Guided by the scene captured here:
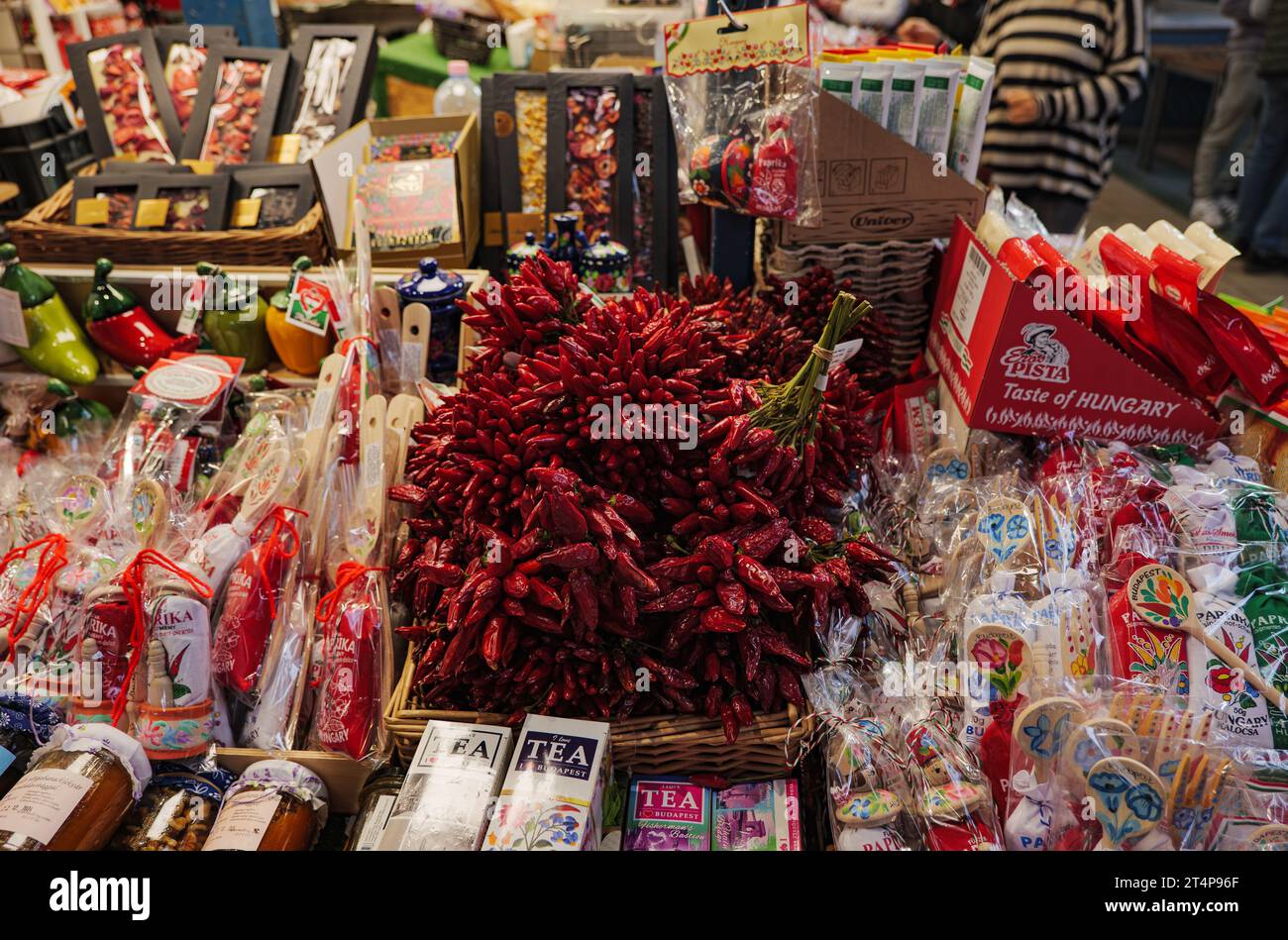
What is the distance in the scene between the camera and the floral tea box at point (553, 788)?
1.25 m

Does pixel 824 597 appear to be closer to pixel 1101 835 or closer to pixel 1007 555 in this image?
pixel 1007 555

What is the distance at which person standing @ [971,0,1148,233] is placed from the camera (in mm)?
3047

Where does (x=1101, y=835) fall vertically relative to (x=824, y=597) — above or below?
below

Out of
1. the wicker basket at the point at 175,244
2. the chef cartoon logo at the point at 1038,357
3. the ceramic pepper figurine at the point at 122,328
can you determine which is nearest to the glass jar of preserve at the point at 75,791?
the ceramic pepper figurine at the point at 122,328

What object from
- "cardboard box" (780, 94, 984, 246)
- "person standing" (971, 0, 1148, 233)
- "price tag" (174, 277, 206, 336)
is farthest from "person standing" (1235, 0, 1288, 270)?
"price tag" (174, 277, 206, 336)

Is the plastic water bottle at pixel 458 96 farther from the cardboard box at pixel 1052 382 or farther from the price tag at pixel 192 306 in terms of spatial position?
the cardboard box at pixel 1052 382

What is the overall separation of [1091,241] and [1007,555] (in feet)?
2.98

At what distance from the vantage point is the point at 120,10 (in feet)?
20.5

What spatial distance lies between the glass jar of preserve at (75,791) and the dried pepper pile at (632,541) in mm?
470

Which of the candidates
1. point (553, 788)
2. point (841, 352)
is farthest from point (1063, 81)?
point (553, 788)

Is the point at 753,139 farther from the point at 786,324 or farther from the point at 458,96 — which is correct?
the point at 458,96

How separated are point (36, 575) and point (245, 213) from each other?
1.44 m

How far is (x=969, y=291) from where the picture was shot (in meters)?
1.92

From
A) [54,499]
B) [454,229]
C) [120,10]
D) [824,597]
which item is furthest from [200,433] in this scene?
[120,10]
